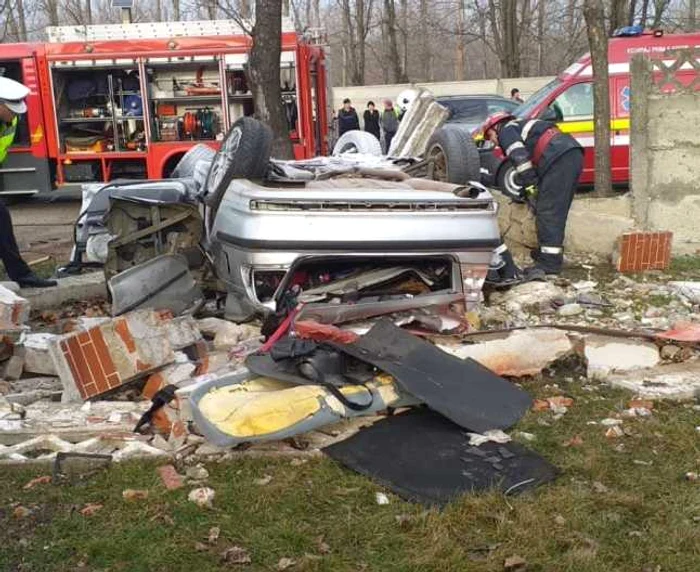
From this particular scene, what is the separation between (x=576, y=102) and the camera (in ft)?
38.1

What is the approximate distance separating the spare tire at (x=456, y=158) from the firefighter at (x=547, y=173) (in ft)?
4.22

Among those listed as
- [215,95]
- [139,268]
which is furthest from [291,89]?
[139,268]

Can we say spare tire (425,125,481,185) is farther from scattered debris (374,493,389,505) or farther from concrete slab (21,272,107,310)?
scattered debris (374,493,389,505)

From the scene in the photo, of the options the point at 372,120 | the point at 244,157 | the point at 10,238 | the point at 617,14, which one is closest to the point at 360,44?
the point at 617,14

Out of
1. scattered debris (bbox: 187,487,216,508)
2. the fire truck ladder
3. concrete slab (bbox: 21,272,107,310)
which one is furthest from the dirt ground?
scattered debris (bbox: 187,487,216,508)

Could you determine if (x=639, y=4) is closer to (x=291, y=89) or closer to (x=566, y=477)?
(x=291, y=89)

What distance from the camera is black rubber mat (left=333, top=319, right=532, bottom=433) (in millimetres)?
3725

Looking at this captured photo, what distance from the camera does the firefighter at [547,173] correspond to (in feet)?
23.5

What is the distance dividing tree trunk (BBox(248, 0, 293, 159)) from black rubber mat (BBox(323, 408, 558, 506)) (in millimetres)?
7436

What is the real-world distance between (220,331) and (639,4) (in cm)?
2928

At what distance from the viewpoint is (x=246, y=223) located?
186 inches

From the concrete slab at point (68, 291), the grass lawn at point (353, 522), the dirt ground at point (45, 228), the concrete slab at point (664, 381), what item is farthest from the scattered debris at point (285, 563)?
the dirt ground at point (45, 228)

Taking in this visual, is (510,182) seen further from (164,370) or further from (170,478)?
(170,478)

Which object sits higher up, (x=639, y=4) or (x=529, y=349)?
(x=639, y=4)
